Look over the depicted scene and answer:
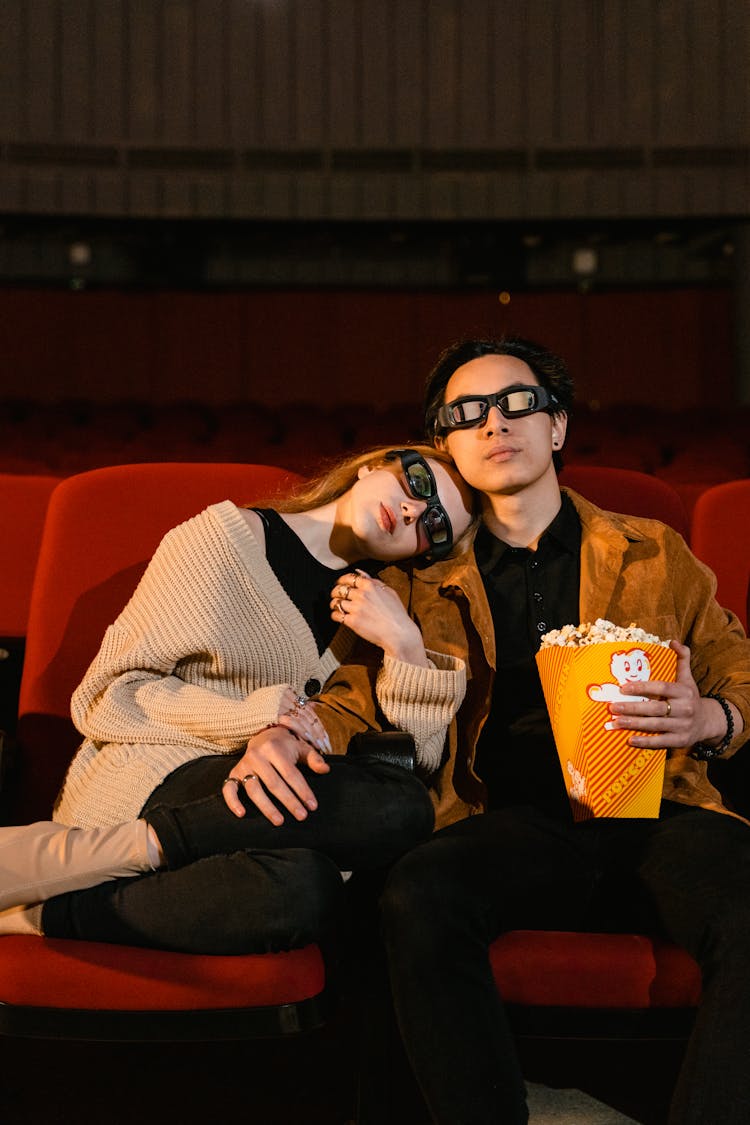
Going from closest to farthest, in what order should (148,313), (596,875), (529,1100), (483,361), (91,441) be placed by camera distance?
(596,875) < (529,1100) < (483,361) < (91,441) < (148,313)

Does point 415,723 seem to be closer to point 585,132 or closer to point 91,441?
point 91,441

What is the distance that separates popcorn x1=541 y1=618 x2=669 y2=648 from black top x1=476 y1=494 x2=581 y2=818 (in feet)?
0.49

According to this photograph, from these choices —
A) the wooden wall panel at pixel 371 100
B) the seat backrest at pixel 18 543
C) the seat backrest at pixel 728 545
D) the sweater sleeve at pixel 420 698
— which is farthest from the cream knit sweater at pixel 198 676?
the wooden wall panel at pixel 371 100

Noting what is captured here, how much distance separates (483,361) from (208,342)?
12.7 feet

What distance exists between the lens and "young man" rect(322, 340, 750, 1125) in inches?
29.9

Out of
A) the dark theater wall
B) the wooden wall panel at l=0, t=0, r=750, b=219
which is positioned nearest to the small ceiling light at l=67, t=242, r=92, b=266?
the dark theater wall

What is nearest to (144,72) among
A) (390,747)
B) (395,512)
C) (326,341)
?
(326,341)

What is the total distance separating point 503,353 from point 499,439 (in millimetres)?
116

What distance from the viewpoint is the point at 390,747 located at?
0.94 m

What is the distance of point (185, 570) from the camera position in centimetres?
104

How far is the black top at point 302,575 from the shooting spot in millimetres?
1105

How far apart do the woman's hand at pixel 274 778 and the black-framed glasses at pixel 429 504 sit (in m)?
0.28

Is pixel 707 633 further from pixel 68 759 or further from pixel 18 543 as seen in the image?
pixel 18 543

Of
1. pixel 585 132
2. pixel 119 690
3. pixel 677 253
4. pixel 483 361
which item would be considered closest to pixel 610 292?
pixel 677 253
